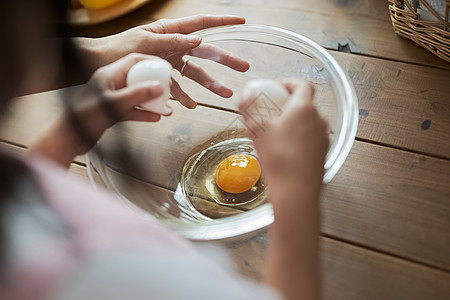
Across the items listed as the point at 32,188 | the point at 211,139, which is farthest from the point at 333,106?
the point at 32,188

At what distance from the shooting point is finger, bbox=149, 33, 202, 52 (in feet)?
2.56

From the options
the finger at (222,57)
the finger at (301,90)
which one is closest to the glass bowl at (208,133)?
the finger at (222,57)

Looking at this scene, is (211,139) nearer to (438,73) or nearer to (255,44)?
(255,44)

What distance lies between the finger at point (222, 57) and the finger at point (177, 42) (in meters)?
0.03

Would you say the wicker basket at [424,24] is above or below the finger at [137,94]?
below

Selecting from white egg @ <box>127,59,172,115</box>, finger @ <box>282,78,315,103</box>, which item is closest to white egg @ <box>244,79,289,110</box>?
finger @ <box>282,78,315,103</box>

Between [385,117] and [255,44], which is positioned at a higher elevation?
[255,44]

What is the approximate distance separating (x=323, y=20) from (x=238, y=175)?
414 mm

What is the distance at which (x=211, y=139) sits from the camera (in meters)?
0.85

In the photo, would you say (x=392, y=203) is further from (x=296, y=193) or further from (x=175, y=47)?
(x=175, y=47)

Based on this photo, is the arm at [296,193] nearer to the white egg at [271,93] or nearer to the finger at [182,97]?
the white egg at [271,93]

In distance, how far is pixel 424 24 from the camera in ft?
2.66

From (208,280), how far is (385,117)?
507 mm

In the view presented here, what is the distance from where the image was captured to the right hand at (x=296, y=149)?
507 millimetres
